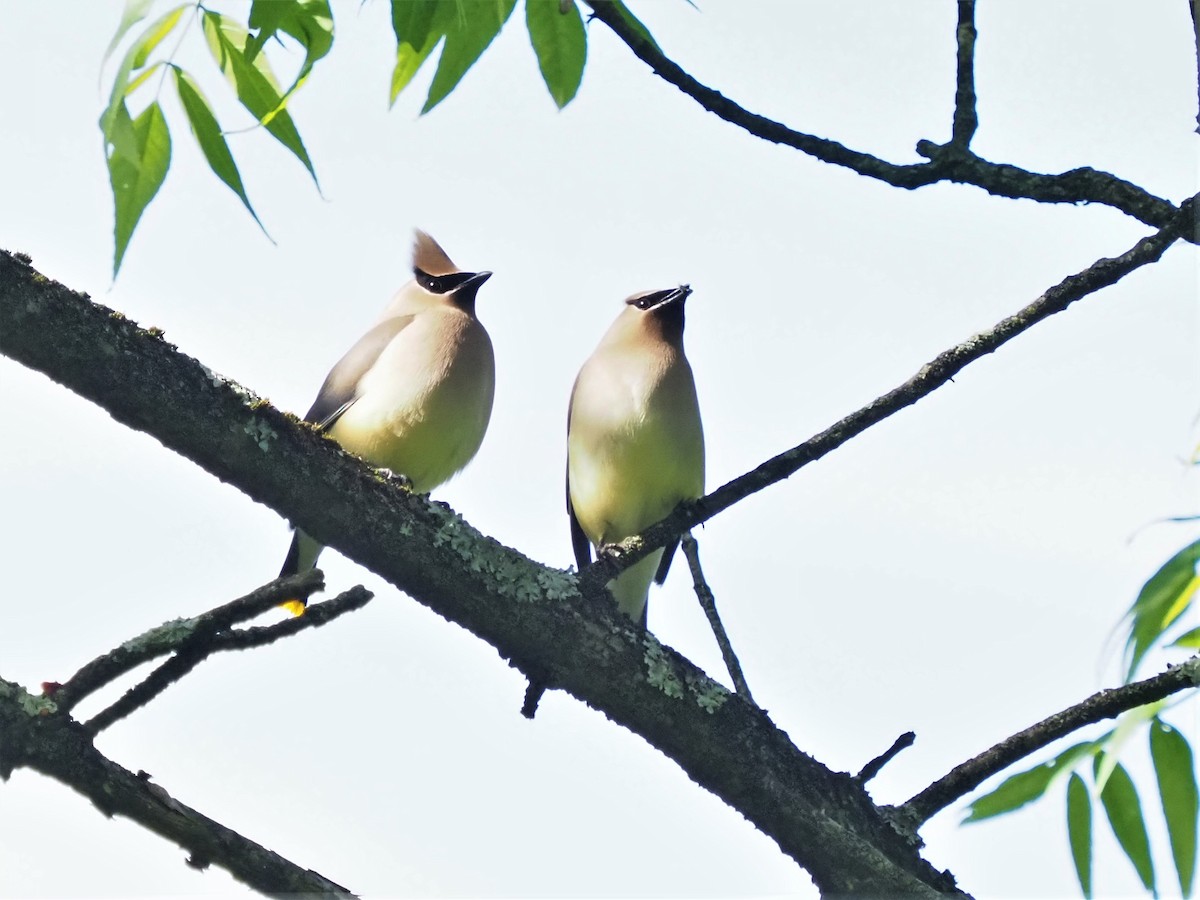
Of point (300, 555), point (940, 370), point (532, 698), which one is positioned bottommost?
point (532, 698)

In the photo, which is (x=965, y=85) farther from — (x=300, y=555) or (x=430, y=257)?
(x=430, y=257)

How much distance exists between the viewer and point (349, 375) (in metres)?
5.41

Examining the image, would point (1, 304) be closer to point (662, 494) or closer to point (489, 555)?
point (489, 555)

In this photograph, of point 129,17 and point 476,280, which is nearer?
point 129,17

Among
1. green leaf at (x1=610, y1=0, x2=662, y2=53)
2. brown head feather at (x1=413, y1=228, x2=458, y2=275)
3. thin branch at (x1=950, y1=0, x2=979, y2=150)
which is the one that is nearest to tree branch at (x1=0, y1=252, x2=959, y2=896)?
green leaf at (x1=610, y1=0, x2=662, y2=53)

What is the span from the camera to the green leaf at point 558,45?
2.46 metres

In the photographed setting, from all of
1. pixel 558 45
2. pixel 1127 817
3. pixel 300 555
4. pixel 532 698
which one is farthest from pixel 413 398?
pixel 1127 817

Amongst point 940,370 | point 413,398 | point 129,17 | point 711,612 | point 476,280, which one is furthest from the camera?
point 476,280

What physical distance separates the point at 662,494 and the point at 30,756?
11.1 ft

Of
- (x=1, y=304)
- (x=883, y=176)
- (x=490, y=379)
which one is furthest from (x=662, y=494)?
(x=1, y=304)

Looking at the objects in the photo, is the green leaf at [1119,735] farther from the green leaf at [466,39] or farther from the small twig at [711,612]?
the green leaf at [466,39]

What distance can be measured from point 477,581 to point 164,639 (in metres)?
0.76

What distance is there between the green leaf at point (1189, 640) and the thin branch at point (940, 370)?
2.17 feet

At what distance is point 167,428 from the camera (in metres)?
2.84
